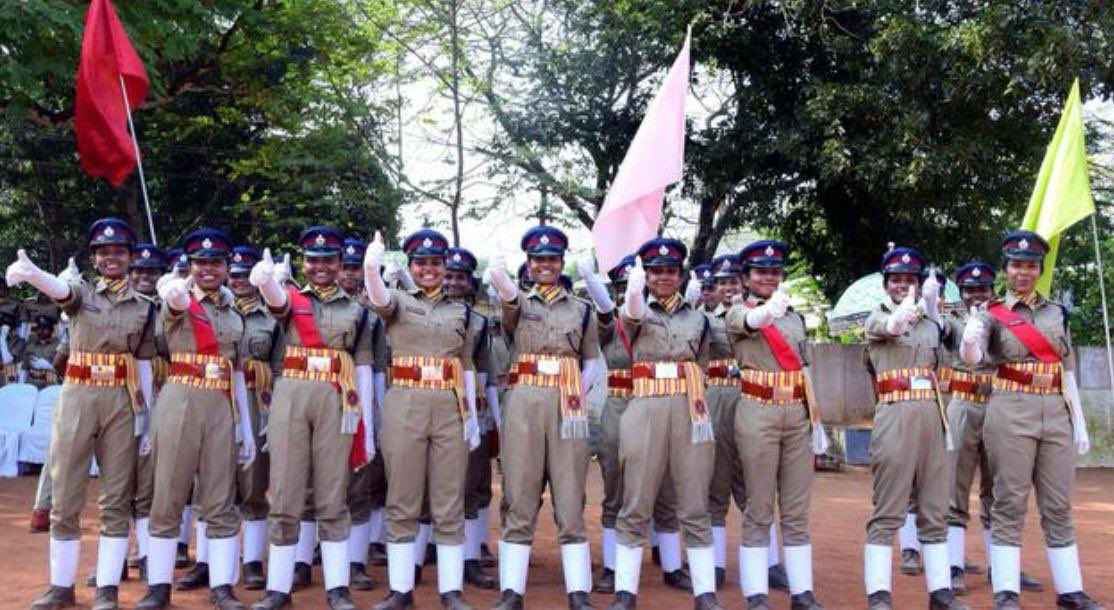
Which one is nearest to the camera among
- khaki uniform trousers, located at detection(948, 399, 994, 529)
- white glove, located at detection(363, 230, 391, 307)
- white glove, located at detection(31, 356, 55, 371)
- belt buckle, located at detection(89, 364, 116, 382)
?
white glove, located at detection(363, 230, 391, 307)

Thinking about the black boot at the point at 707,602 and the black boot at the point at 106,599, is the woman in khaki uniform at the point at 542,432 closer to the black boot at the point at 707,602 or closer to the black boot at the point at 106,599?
the black boot at the point at 707,602

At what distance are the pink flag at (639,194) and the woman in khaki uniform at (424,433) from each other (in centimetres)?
159

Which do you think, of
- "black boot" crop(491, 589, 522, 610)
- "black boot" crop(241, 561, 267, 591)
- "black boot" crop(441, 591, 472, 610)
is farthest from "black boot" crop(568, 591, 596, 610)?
"black boot" crop(241, 561, 267, 591)

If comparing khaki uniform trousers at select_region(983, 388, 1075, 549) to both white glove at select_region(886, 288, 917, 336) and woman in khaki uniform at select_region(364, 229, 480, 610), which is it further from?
woman in khaki uniform at select_region(364, 229, 480, 610)

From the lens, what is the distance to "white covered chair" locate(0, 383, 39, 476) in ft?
47.0

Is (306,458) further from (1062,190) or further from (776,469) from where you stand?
(1062,190)

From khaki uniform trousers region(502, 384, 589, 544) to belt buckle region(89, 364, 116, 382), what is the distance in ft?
8.22

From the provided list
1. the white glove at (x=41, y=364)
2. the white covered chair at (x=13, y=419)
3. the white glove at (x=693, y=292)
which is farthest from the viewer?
the white glove at (x=41, y=364)

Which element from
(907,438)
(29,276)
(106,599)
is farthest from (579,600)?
(29,276)

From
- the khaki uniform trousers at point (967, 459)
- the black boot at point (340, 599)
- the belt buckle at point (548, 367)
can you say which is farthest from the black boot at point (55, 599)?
the khaki uniform trousers at point (967, 459)

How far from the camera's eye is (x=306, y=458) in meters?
7.40

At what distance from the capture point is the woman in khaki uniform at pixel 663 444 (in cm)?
734

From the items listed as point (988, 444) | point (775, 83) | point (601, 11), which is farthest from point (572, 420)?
point (601, 11)

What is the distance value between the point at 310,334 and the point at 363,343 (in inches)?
15.3
